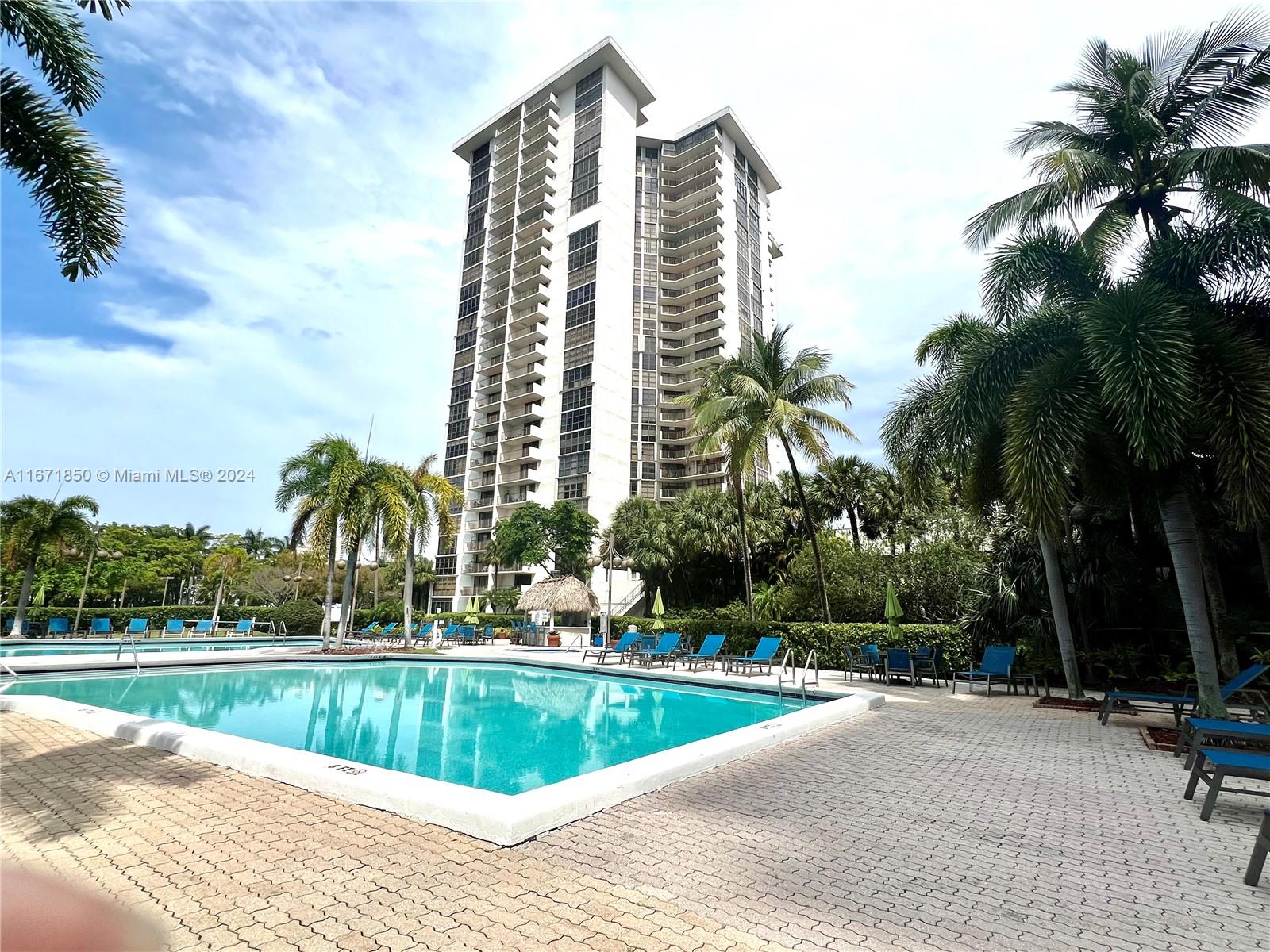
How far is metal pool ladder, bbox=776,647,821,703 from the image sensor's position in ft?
41.1

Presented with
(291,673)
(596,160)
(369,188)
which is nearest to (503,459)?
(596,160)

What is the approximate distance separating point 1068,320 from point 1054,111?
4286 mm

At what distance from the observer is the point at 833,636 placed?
18.1m

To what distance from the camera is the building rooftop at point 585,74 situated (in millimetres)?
63406

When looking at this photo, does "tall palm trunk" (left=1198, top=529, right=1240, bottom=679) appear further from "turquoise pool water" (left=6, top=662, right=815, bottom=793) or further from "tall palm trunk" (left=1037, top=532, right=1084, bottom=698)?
"turquoise pool water" (left=6, top=662, right=815, bottom=793)

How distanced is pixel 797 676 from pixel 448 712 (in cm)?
823

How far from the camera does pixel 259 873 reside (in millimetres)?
4227

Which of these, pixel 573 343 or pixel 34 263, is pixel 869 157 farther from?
pixel 573 343

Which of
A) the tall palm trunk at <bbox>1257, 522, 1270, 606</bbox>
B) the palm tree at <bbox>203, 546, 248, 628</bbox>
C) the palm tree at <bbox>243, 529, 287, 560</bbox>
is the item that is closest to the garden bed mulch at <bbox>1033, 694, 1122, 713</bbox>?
the tall palm trunk at <bbox>1257, 522, 1270, 606</bbox>

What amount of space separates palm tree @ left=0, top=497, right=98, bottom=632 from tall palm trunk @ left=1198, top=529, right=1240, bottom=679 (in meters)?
36.4

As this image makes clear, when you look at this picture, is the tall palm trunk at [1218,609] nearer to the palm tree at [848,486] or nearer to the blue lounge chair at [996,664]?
the blue lounge chair at [996,664]

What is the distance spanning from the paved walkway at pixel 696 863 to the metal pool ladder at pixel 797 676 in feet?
17.8

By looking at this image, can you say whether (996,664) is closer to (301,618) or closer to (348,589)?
(348,589)

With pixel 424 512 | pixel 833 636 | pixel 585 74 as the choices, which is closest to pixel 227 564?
pixel 424 512
